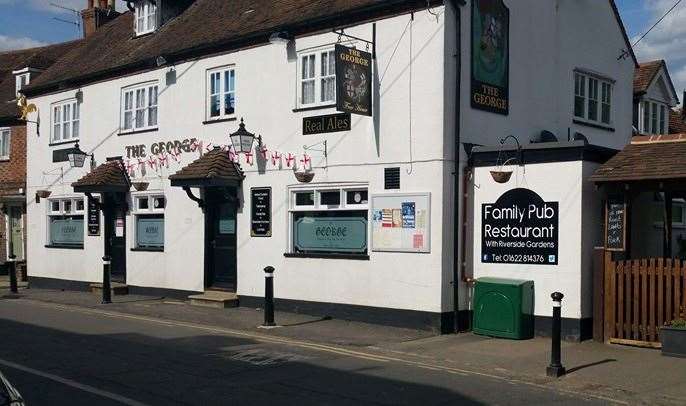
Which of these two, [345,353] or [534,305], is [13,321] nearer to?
[345,353]

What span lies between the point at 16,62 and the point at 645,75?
25.2 meters

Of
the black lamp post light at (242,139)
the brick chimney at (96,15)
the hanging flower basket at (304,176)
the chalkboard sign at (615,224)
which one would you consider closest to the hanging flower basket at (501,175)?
the chalkboard sign at (615,224)

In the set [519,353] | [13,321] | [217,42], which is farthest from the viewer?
[217,42]

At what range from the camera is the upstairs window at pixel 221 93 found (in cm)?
1755

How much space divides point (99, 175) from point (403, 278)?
9789 millimetres

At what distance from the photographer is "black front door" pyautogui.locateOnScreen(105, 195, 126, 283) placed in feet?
67.8

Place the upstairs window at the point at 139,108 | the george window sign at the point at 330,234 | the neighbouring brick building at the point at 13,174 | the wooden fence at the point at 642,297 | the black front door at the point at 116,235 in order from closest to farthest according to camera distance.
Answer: the wooden fence at the point at 642,297, the george window sign at the point at 330,234, the upstairs window at the point at 139,108, the black front door at the point at 116,235, the neighbouring brick building at the point at 13,174

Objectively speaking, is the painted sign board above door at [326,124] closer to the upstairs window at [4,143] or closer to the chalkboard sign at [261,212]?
the chalkboard sign at [261,212]

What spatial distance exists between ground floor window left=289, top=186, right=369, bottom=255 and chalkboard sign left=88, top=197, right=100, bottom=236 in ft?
25.0

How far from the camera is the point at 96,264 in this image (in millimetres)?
21203

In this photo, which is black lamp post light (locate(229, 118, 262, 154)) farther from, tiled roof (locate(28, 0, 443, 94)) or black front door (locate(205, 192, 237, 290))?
tiled roof (locate(28, 0, 443, 94))

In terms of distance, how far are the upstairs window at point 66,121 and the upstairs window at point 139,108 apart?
233 cm

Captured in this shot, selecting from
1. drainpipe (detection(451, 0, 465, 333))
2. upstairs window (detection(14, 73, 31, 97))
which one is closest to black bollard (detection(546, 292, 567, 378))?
drainpipe (detection(451, 0, 465, 333))

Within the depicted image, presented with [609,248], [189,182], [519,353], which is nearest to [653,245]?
[609,248]
